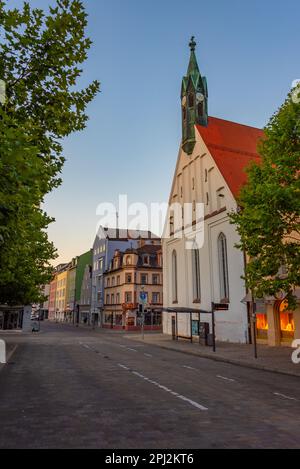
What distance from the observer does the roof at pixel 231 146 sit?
3347 centimetres

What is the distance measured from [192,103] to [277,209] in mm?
29037

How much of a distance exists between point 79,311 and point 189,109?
5396 centimetres

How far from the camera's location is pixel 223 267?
105ft

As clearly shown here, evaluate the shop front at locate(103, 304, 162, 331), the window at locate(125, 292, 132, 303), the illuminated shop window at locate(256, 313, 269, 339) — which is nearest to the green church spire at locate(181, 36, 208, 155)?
the illuminated shop window at locate(256, 313, 269, 339)

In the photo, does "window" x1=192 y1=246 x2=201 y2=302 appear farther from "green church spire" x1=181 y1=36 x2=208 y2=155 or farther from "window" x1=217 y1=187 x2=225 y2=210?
"green church spire" x1=181 y1=36 x2=208 y2=155

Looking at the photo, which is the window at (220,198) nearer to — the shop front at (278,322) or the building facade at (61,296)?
the shop front at (278,322)

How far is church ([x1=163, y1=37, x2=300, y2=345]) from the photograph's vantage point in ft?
93.7

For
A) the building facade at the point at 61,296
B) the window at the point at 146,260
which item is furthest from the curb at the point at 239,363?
the building facade at the point at 61,296

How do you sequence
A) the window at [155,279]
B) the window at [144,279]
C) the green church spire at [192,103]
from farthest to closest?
1. the window at [155,279]
2. the window at [144,279]
3. the green church spire at [192,103]

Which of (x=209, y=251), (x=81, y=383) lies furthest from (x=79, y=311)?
(x=81, y=383)

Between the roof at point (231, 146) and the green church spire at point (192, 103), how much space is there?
3.66 feet

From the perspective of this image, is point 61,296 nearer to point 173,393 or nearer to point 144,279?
point 144,279

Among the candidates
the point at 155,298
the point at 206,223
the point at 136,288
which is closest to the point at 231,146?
the point at 206,223

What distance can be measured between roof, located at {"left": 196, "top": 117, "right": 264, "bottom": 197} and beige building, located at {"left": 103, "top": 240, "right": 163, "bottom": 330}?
75.1ft
